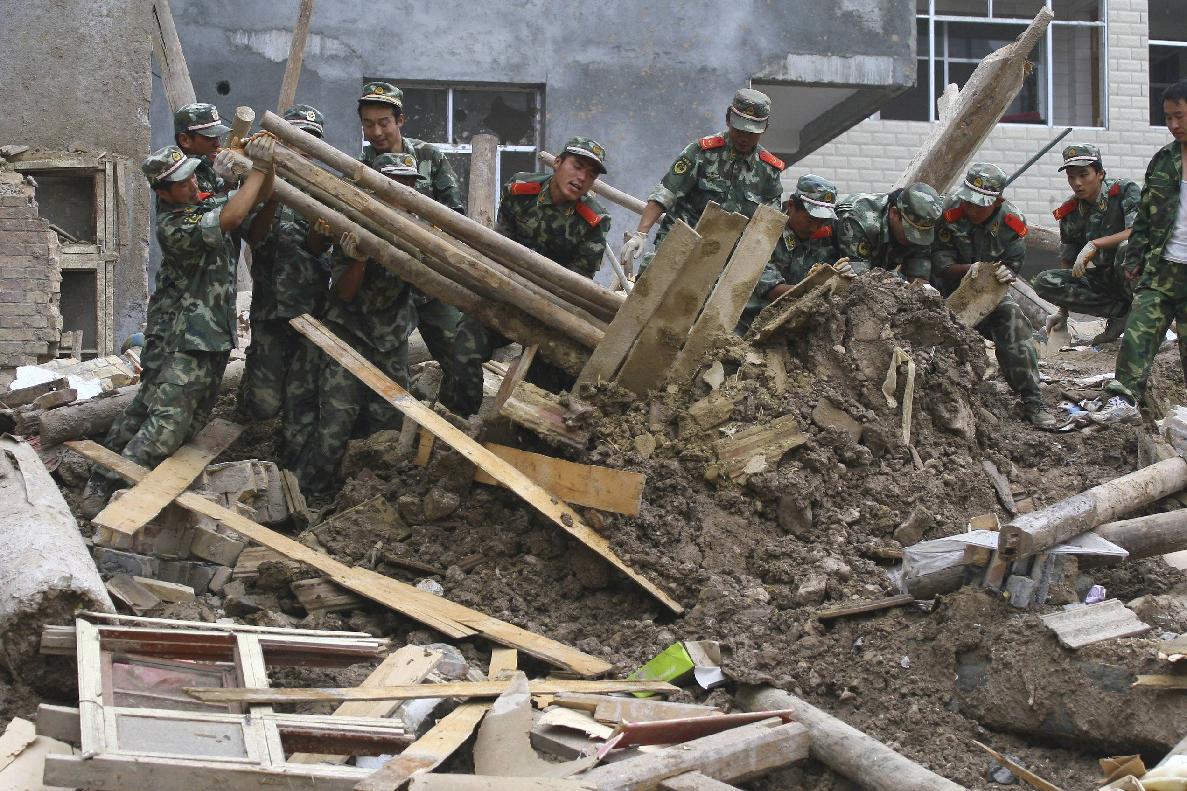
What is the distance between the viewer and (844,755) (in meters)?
4.35

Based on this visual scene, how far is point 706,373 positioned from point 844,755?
2430 millimetres

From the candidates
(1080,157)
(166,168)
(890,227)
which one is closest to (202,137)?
(166,168)

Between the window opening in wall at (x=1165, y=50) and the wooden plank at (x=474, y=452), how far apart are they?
14.1 m

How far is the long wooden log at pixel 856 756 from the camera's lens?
13.4 feet

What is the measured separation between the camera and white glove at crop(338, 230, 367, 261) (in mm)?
6660

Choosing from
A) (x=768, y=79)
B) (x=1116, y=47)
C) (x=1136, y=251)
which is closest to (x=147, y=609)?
(x=1136, y=251)

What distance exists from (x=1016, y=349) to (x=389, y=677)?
461 cm

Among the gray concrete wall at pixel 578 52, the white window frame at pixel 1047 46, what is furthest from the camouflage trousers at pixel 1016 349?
the white window frame at pixel 1047 46

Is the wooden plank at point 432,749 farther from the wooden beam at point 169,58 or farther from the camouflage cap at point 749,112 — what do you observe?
the wooden beam at point 169,58

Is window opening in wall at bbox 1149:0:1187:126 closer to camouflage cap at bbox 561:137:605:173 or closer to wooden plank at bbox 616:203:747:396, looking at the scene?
camouflage cap at bbox 561:137:605:173

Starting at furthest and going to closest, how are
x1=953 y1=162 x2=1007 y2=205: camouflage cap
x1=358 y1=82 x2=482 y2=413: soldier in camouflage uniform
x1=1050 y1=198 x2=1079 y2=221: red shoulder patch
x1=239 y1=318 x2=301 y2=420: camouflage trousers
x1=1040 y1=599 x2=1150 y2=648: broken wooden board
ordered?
x1=1050 y1=198 x2=1079 y2=221: red shoulder patch, x1=953 y1=162 x2=1007 y2=205: camouflage cap, x1=358 y1=82 x2=482 y2=413: soldier in camouflage uniform, x1=239 y1=318 x2=301 y2=420: camouflage trousers, x1=1040 y1=599 x2=1150 y2=648: broken wooden board

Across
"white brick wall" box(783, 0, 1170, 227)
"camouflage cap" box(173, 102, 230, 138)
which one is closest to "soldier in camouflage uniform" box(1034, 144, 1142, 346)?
"camouflage cap" box(173, 102, 230, 138)

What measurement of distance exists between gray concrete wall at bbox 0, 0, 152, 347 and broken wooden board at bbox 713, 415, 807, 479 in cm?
693

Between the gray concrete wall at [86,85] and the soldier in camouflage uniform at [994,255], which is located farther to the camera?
the gray concrete wall at [86,85]
